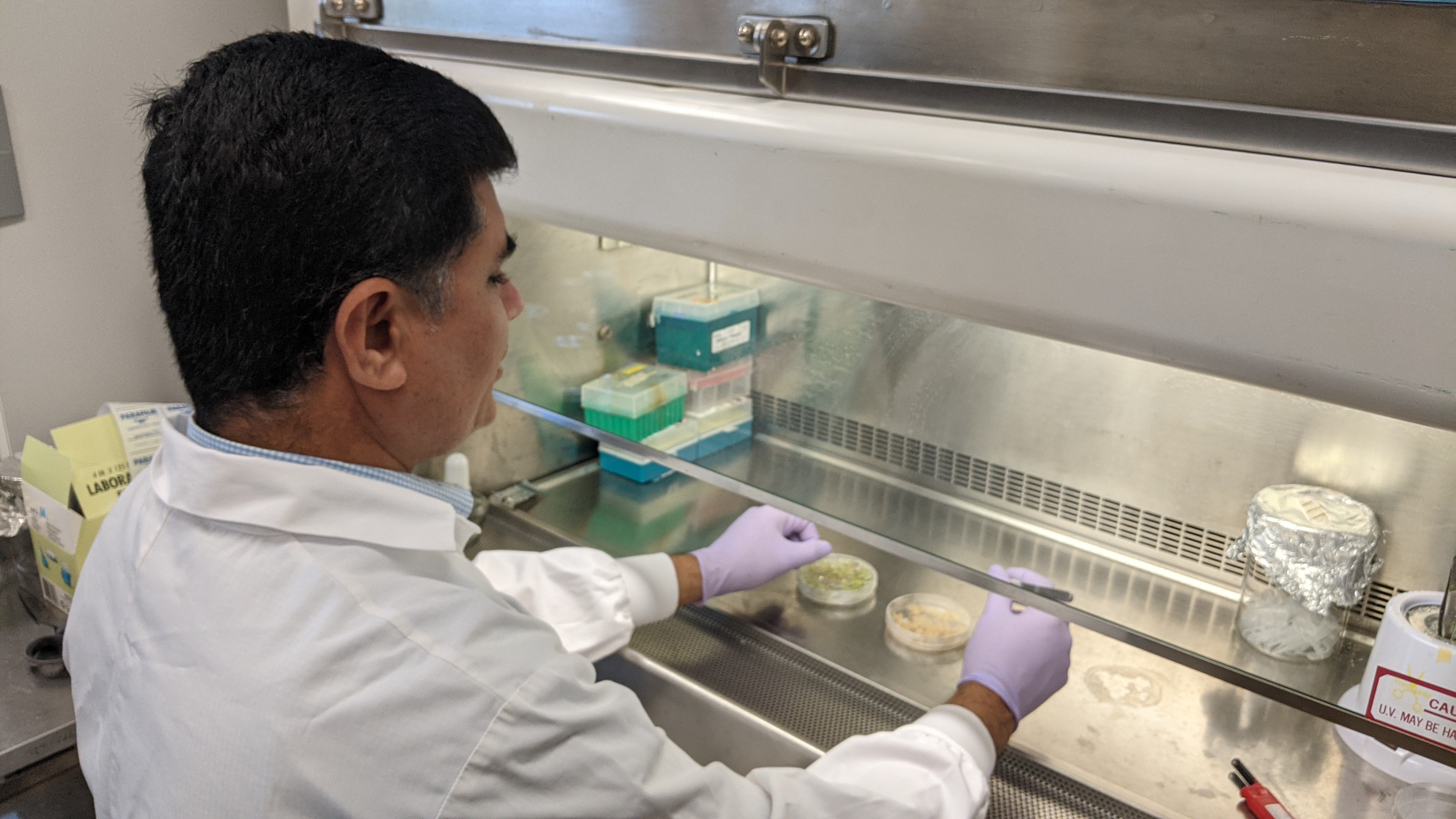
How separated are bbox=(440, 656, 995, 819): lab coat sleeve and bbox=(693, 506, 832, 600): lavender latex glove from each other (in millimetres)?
419

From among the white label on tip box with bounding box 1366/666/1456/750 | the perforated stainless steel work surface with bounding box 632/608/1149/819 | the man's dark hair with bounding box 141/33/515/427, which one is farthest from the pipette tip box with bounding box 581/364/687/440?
the white label on tip box with bounding box 1366/666/1456/750

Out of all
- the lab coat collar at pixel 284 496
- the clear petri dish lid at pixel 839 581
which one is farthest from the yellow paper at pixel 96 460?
the clear petri dish lid at pixel 839 581

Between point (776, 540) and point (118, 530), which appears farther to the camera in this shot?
point (776, 540)

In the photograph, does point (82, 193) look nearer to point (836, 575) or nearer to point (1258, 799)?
point (836, 575)

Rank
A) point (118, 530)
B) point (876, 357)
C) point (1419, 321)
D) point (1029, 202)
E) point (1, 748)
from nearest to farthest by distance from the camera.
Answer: point (1419, 321) < point (1029, 202) < point (118, 530) < point (1, 748) < point (876, 357)

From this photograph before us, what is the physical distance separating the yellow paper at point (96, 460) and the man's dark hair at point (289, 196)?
75 cm

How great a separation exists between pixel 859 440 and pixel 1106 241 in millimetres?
670

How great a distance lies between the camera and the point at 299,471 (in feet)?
2.56

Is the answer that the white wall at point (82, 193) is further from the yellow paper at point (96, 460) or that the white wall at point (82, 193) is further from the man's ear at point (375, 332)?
the man's ear at point (375, 332)

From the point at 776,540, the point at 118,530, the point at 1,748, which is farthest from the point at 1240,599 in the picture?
the point at 1,748

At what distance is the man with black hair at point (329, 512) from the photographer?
0.72 meters

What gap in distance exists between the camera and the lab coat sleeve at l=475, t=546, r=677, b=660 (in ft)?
4.29

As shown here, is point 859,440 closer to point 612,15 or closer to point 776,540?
point 776,540

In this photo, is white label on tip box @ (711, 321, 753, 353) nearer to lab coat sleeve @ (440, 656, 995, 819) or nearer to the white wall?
lab coat sleeve @ (440, 656, 995, 819)
